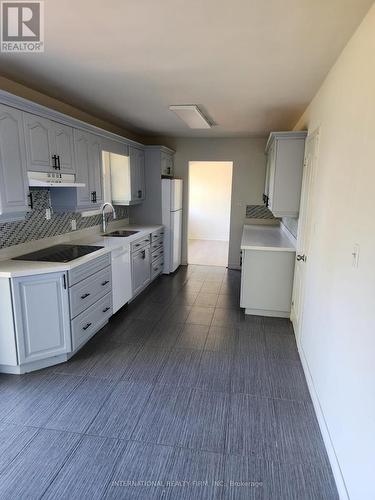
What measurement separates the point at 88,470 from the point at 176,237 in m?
4.19

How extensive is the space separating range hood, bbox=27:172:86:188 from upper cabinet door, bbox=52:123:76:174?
6 centimetres

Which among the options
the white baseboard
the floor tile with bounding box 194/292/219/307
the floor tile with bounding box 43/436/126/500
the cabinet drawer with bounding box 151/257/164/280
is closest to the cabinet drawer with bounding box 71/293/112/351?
the floor tile with bounding box 43/436/126/500

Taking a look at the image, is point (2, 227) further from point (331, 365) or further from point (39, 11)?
point (331, 365)

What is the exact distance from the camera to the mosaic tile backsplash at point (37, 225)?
2.80 m

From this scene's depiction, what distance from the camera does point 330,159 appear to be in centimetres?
228

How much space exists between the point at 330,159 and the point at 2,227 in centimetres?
276

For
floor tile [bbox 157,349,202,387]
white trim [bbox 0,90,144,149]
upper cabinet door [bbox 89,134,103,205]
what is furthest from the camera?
upper cabinet door [bbox 89,134,103,205]

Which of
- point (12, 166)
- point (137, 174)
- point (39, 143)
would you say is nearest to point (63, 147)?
point (39, 143)

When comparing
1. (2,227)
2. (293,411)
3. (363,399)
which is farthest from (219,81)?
Result: (293,411)

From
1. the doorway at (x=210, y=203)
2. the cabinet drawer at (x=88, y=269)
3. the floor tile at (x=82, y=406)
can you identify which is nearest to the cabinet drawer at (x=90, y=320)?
the cabinet drawer at (x=88, y=269)

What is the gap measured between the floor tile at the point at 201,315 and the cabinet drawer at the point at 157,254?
4.17ft

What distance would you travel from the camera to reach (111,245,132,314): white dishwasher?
3.65 metres

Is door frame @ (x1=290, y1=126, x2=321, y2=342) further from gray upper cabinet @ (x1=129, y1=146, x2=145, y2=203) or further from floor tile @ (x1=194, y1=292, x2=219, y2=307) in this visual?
gray upper cabinet @ (x1=129, y1=146, x2=145, y2=203)

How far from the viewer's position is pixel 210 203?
8695 millimetres
